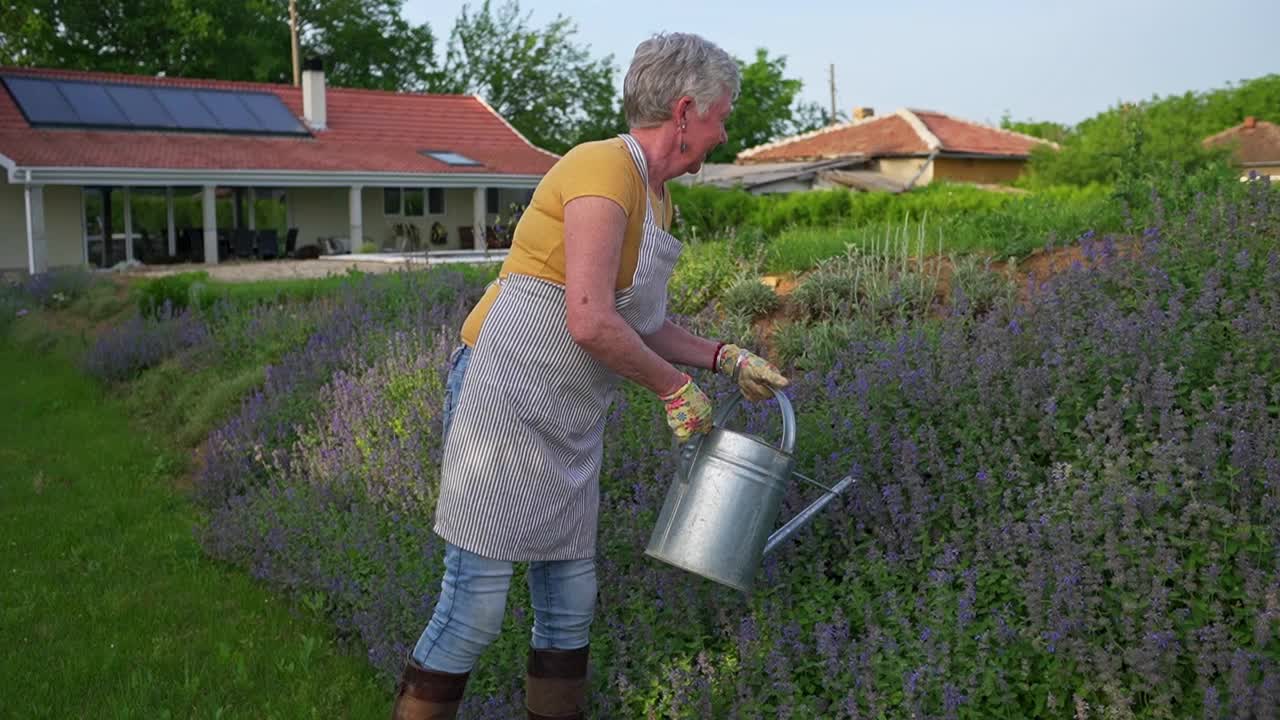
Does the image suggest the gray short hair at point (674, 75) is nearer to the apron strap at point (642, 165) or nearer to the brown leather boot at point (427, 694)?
the apron strap at point (642, 165)

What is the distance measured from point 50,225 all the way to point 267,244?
4.32 m

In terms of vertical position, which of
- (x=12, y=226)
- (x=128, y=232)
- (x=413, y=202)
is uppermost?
(x=413, y=202)

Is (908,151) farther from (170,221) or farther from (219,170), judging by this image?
(170,221)

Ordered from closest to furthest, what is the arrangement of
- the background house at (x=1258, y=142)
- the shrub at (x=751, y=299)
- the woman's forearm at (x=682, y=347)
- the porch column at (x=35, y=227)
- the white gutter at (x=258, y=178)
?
the woman's forearm at (x=682, y=347)
the shrub at (x=751, y=299)
the porch column at (x=35, y=227)
the white gutter at (x=258, y=178)
the background house at (x=1258, y=142)

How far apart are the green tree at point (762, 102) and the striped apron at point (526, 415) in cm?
4931

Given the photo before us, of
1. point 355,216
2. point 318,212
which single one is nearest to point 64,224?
point 318,212

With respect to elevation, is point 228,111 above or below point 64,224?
above

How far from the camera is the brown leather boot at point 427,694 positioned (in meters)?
2.88

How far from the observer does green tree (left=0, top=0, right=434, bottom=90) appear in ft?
119

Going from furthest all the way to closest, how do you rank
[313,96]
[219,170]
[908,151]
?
[908,151]
[313,96]
[219,170]

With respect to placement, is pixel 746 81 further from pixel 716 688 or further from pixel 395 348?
pixel 716 688

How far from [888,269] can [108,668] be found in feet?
12.6

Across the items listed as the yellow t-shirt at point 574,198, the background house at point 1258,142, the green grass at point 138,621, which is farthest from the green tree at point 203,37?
the yellow t-shirt at point 574,198

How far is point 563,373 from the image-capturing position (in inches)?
109
